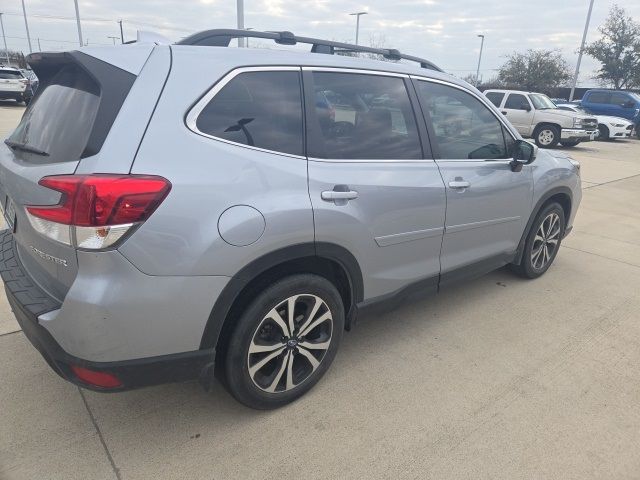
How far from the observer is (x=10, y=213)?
7.82 feet

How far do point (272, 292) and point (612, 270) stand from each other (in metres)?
4.04

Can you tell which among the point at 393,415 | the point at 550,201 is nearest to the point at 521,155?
the point at 550,201

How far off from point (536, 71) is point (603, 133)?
21012 millimetres

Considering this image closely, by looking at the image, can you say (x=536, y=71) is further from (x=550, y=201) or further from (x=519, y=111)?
(x=550, y=201)

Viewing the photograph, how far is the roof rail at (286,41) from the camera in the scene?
254cm

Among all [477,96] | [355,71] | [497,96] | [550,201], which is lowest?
[550,201]

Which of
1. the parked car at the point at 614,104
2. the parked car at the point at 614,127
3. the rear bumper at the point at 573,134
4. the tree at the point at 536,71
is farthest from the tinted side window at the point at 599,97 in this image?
the tree at the point at 536,71

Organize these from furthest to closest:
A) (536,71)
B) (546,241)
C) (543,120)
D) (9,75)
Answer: (536,71) → (9,75) → (543,120) → (546,241)

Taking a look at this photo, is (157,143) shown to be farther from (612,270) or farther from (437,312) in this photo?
(612,270)

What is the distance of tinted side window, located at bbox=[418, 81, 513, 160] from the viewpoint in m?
3.10

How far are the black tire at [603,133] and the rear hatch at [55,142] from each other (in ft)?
71.9

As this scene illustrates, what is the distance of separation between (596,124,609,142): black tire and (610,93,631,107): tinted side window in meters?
1.88

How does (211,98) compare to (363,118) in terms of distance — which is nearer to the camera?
(211,98)

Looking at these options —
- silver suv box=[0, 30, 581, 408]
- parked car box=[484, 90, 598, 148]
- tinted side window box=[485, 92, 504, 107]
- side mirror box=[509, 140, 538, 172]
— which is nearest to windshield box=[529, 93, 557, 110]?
parked car box=[484, 90, 598, 148]
